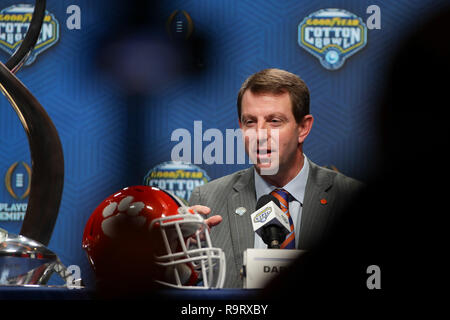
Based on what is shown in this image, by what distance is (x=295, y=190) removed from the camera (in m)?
1.84

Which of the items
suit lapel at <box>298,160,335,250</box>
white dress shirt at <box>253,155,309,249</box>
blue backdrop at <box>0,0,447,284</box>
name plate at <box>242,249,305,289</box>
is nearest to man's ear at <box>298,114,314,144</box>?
white dress shirt at <box>253,155,309,249</box>

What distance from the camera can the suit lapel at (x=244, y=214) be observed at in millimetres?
1669

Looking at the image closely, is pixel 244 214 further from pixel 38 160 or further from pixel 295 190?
pixel 38 160

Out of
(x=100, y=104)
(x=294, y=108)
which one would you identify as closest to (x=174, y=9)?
(x=100, y=104)

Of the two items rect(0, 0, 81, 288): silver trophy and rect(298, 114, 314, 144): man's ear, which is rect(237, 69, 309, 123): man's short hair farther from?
rect(0, 0, 81, 288): silver trophy

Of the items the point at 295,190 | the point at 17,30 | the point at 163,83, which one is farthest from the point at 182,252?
the point at 17,30

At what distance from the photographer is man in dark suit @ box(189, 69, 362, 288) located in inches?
66.7

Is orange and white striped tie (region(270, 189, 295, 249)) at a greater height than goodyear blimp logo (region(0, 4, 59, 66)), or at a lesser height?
lesser

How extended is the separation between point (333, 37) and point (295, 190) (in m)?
1.19

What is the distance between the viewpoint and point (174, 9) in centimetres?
278

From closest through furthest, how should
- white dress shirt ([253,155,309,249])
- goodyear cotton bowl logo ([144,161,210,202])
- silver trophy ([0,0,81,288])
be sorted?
silver trophy ([0,0,81,288])
white dress shirt ([253,155,309,249])
goodyear cotton bowl logo ([144,161,210,202])
